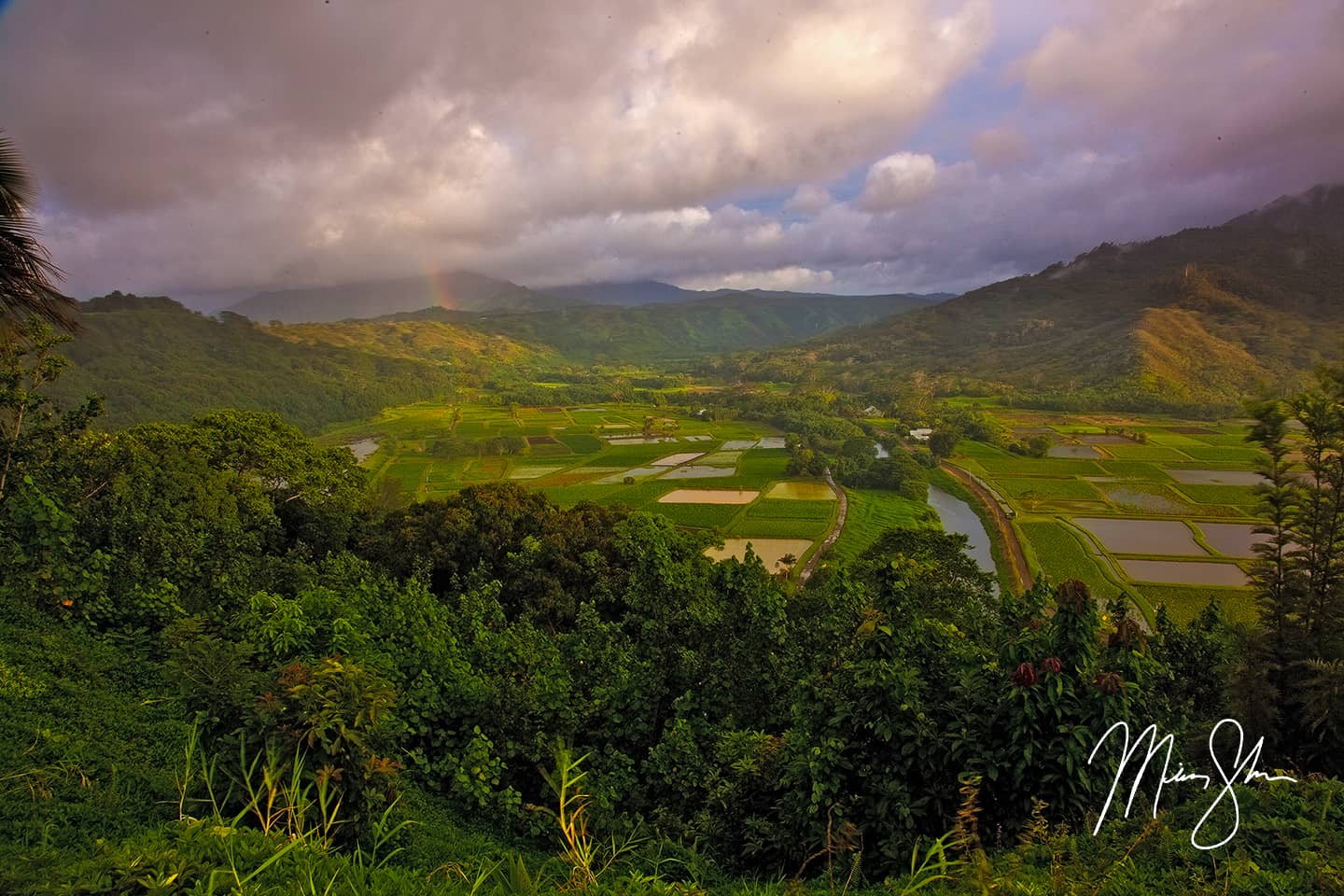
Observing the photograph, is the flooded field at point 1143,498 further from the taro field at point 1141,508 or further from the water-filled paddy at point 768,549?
the water-filled paddy at point 768,549

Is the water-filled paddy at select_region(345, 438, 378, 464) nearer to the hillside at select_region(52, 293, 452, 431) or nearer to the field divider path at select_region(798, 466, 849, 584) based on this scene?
the hillside at select_region(52, 293, 452, 431)

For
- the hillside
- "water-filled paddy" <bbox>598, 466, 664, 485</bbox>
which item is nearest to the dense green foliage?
"water-filled paddy" <bbox>598, 466, 664, 485</bbox>

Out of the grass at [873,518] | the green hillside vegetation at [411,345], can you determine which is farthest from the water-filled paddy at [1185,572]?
the green hillside vegetation at [411,345]

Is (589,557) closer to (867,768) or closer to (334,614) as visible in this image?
(334,614)

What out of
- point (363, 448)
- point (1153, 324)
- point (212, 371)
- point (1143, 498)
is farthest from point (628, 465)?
point (1153, 324)

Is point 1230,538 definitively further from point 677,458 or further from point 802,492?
point 677,458

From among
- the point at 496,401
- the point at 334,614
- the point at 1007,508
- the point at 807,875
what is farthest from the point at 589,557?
the point at 496,401
